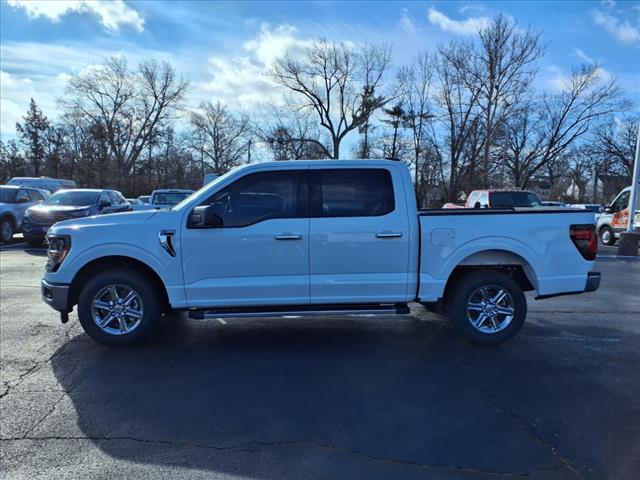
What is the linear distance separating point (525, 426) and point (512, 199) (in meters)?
15.2

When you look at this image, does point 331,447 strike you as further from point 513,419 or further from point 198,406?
point 513,419

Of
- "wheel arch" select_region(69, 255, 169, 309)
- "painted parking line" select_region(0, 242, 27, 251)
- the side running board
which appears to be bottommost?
"painted parking line" select_region(0, 242, 27, 251)

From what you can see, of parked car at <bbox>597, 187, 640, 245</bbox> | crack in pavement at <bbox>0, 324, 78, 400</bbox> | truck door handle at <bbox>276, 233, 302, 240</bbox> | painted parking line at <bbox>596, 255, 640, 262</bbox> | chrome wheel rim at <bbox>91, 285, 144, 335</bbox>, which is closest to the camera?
crack in pavement at <bbox>0, 324, 78, 400</bbox>

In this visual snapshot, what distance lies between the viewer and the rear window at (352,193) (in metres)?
5.07

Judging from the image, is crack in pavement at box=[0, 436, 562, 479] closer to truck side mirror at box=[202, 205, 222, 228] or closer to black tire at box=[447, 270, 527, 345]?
truck side mirror at box=[202, 205, 222, 228]

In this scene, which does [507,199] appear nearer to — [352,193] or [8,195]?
[352,193]

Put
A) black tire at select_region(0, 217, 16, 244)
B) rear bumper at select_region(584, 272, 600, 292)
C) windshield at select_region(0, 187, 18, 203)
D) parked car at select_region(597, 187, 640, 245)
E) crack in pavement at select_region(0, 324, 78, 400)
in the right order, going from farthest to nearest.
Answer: parked car at select_region(597, 187, 640, 245) → windshield at select_region(0, 187, 18, 203) → black tire at select_region(0, 217, 16, 244) → rear bumper at select_region(584, 272, 600, 292) → crack in pavement at select_region(0, 324, 78, 400)

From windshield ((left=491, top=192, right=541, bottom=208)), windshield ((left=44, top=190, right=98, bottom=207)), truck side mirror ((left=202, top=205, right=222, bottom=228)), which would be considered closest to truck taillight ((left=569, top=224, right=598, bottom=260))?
truck side mirror ((left=202, top=205, right=222, bottom=228))

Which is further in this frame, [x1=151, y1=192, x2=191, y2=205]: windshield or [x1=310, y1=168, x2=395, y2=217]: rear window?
[x1=151, y1=192, x2=191, y2=205]: windshield

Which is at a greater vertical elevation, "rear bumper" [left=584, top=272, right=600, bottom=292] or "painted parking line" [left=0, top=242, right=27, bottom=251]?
"rear bumper" [left=584, top=272, right=600, bottom=292]

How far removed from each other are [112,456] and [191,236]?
7.75ft

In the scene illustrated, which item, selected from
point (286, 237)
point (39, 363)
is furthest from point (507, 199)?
point (39, 363)

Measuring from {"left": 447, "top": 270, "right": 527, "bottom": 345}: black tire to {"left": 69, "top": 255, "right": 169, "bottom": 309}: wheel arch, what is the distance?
10.6ft

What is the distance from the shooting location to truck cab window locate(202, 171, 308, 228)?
5000 mm
